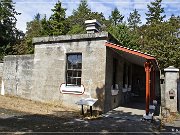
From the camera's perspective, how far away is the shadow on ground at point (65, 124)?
8.49 metres

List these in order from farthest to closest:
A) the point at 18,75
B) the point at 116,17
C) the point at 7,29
Answer: the point at 116,17 → the point at 7,29 → the point at 18,75

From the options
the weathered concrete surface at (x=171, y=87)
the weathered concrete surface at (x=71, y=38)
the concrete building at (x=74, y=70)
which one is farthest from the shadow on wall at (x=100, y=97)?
the weathered concrete surface at (x=171, y=87)

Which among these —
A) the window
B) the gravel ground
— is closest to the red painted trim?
the window

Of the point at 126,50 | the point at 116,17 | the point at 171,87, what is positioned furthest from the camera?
the point at 116,17

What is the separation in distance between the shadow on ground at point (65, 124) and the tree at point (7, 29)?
75.6 feet

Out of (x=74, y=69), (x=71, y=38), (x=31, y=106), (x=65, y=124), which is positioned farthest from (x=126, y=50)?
(x=31, y=106)

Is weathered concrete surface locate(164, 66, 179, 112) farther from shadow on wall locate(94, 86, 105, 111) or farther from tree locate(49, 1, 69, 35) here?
tree locate(49, 1, 69, 35)

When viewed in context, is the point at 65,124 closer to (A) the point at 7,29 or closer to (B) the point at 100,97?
(B) the point at 100,97

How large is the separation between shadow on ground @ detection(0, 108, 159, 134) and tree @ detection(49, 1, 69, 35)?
25766 millimetres

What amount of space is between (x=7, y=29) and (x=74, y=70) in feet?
87.9

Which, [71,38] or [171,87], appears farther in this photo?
[171,87]

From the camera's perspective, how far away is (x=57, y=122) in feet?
31.9

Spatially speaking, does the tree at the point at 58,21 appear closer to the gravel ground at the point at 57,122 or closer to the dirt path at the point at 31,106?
the dirt path at the point at 31,106

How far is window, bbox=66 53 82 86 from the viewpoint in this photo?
514 inches
